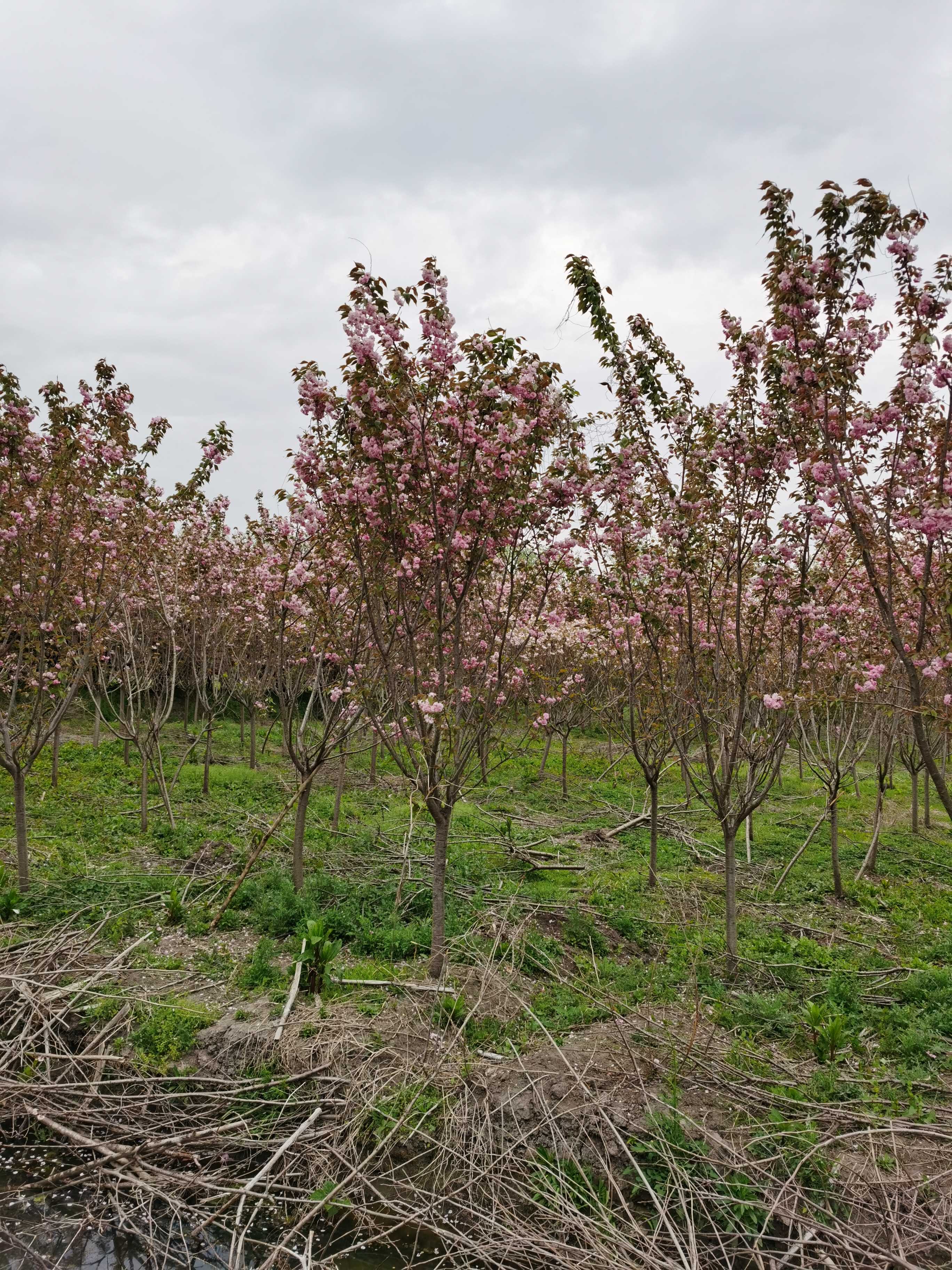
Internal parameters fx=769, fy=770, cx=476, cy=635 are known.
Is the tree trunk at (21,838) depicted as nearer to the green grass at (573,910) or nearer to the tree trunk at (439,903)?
the green grass at (573,910)

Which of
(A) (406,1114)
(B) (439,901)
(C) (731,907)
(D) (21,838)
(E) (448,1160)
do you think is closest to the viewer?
(E) (448,1160)

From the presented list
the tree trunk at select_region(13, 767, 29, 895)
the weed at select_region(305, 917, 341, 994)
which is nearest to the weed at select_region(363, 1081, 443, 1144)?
the weed at select_region(305, 917, 341, 994)

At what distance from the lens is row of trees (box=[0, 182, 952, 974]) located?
4.61m

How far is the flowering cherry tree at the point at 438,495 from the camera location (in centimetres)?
504

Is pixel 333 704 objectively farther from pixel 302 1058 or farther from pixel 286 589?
pixel 302 1058

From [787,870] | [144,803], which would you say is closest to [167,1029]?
[144,803]

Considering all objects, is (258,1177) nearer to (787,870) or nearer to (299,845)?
(299,845)

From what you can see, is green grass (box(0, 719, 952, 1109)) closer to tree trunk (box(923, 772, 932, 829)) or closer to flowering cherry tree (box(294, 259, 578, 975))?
tree trunk (box(923, 772, 932, 829))

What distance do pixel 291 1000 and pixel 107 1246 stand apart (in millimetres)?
1584

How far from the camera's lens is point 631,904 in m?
7.54

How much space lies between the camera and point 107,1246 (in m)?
3.65

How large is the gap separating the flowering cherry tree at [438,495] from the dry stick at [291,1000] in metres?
0.98

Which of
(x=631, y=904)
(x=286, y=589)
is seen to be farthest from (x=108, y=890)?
(x=631, y=904)

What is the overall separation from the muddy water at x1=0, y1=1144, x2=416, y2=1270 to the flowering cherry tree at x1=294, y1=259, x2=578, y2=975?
2117mm
